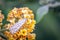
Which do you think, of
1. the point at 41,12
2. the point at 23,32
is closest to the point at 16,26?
the point at 23,32

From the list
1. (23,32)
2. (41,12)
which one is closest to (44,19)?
(41,12)

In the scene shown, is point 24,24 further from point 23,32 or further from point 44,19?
point 44,19

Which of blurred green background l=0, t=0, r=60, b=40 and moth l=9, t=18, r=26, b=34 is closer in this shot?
moth l=9, t=18, r=26, b=34

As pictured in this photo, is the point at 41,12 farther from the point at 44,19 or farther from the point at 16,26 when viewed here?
the point at 16,26

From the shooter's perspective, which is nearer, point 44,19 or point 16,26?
point 16,26

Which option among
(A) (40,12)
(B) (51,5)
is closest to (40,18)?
(A) (40,12)

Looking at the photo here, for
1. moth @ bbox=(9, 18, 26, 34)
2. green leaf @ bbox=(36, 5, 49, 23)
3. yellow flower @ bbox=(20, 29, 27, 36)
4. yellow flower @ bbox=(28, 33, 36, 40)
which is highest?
green leaf @ bbox=(36, 5, 49, 23)

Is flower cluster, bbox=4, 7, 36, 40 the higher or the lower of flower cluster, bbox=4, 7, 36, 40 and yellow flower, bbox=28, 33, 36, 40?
the higher
